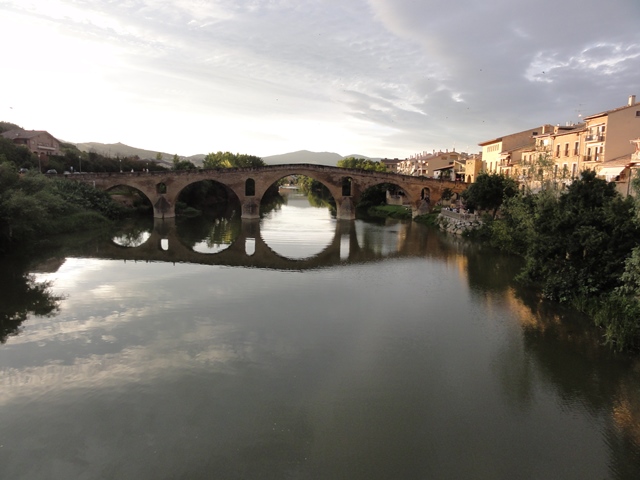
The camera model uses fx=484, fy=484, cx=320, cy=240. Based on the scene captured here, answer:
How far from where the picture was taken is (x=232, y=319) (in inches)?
439

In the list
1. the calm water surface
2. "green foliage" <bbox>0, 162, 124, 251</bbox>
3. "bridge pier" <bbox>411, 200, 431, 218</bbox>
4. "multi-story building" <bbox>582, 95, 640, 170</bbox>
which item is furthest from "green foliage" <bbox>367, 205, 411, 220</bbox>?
the calm water surface

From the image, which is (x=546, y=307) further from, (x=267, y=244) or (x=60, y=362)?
(x=267, y=244)

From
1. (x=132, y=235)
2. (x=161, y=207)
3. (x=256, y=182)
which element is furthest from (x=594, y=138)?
(x=161, y=207)

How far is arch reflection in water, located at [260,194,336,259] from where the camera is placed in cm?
2236

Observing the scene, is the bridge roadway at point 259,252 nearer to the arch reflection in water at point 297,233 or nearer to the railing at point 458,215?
the arch reflection in water at point 297,233

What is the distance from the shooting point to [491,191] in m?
25.7

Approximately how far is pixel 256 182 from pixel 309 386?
2848cm

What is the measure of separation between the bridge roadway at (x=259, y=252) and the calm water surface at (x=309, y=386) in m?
3.99

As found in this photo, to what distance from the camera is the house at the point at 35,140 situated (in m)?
40.2

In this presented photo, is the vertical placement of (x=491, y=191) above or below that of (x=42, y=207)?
above

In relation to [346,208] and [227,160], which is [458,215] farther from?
[227,160]

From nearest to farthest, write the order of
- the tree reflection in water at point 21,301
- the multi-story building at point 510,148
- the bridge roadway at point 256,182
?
1. the tree reflection in water at point 21,301
2. the multi-story building at point 510,148
3. the bridge roadway at point 256,182

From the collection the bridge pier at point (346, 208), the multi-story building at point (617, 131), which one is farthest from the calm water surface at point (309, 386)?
the bridge pier at point (346, 208)

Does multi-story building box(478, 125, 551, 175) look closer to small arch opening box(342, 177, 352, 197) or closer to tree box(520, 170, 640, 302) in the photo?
small arch opening box(342, 177, 352, 197)
